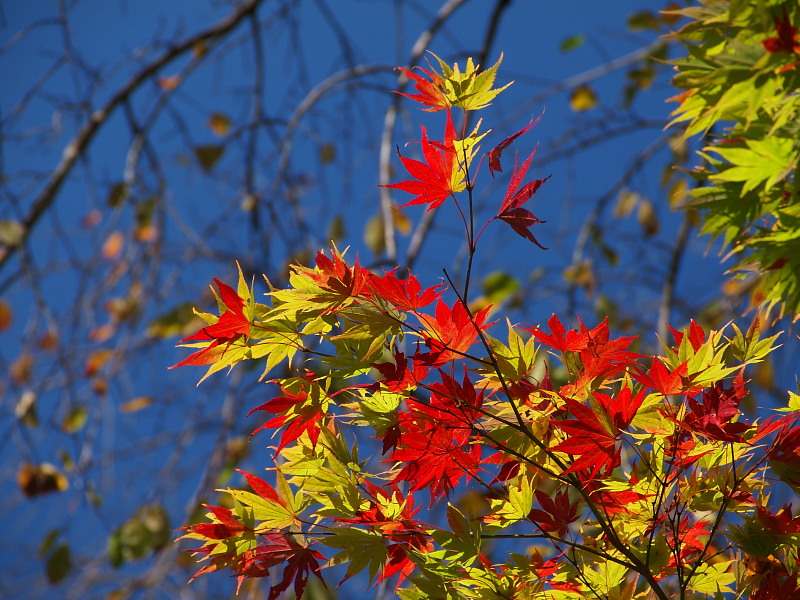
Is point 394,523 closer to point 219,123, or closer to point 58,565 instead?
point 58,565

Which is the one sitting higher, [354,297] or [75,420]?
[75,420]

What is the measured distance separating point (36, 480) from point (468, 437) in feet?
4.62

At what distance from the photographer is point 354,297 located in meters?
0.47

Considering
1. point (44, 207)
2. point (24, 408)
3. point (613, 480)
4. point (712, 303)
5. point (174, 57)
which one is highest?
point (174, 57)

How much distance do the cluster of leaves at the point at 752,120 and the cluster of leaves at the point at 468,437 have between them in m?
0.07

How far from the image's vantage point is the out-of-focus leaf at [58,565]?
59.0 inches

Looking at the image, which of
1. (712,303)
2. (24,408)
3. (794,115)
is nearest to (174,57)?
(24,408)

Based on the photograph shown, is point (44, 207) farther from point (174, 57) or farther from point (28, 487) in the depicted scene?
point (28, 487)

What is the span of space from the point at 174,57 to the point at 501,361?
129 cm

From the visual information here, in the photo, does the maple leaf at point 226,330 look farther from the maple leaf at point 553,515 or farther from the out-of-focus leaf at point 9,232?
the out-of-focus leaf at point 9,232

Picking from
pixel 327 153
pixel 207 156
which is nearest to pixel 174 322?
pixel 207 156

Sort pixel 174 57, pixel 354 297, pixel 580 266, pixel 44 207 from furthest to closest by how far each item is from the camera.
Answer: pixel 580 266 < pixel 174 57 < pixel 44 207 < pixel 354 297

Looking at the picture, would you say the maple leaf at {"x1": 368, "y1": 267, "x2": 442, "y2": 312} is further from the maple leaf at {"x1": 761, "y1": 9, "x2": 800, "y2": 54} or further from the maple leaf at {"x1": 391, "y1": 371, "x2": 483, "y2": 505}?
the maple leaf at {"x1": 761, "y1": 9, "x2": 800, "y2": 54}

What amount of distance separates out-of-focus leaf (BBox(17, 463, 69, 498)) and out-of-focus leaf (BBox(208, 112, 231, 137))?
128cm
